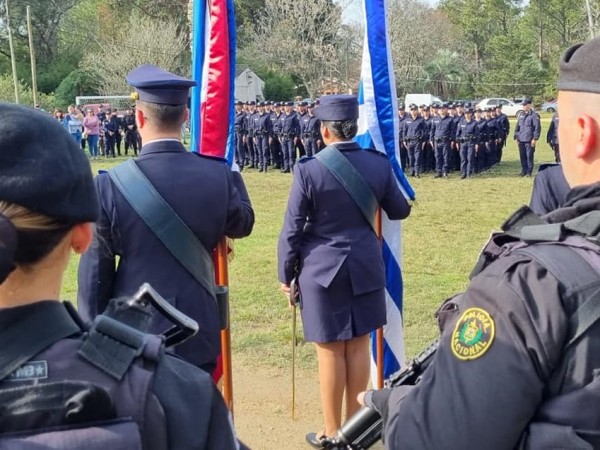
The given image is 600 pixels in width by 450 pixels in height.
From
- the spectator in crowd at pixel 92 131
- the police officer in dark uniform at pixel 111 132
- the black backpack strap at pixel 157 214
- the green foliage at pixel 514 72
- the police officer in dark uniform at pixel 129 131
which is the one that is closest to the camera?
the black backpack strap at pixel 157 214

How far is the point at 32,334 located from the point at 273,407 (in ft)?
12.7

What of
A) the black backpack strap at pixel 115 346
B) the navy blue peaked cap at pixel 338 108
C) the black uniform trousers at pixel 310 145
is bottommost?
the black uniform trousers at pixel 310 145

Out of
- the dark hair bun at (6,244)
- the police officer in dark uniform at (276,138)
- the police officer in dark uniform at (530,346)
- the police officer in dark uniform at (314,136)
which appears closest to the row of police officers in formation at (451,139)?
the police officer in dark uniform at (314,136)

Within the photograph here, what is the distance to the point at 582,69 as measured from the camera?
1.82 m

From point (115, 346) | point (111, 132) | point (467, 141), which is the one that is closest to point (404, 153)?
point (467, 141)

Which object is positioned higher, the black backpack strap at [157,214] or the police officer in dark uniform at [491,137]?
the black backpack strap at [157,214]

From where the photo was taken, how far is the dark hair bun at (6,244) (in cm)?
126

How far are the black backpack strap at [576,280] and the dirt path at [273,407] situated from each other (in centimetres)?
310

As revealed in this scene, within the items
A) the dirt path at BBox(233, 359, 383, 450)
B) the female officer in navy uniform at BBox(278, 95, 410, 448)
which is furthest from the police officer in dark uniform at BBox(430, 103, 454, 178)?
the female officer in navy uniform at BBox(278, 95, 410, 448)

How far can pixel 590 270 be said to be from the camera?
1.64 meters

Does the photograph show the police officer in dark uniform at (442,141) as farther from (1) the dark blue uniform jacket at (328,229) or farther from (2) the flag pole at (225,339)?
(2) the flag pole at (225,339)

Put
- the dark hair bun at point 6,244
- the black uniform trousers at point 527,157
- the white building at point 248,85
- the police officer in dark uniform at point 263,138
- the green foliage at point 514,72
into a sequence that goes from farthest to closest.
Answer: the green foliage at point 514,72, the white building at point 248,85, the police officer in dark uniform at point 263,138, the black uniform trousers at point 527,157, the dark hair bun at point 6,244

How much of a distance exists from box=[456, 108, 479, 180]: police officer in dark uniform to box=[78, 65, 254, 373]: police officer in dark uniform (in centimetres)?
1595

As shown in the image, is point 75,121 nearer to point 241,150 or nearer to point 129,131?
point 129,131
